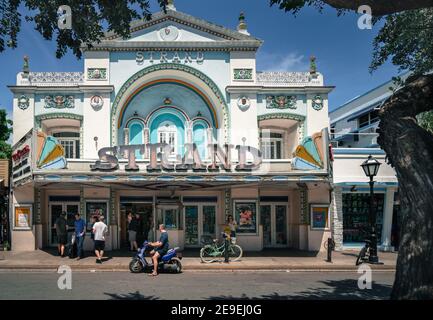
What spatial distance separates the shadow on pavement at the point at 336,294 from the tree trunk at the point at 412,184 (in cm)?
564

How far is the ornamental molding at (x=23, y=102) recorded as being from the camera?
64.7 feet

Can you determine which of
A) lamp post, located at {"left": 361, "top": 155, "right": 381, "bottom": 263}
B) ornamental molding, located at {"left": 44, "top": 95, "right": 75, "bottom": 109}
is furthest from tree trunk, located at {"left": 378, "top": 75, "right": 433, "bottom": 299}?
ornamental molding, located at {"left": 44, "top": 95, "right": 75, "bottom": 109}

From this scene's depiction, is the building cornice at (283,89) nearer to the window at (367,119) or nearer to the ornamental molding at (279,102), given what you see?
the ornamental molding at (279,102)

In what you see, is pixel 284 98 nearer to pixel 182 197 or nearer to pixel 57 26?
pixel 182 197

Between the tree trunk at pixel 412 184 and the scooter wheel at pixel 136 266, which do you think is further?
the scooter wheel at pixel 136 266

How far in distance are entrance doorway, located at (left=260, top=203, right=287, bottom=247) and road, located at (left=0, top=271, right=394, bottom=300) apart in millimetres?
6945

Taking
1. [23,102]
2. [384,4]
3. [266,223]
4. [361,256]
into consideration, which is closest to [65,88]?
[23,102]

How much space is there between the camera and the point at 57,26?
24.6ft

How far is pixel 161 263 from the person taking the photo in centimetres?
1339

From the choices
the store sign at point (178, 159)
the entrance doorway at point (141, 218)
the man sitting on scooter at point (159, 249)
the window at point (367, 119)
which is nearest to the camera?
the man sitting on scooter at point (159, 249)

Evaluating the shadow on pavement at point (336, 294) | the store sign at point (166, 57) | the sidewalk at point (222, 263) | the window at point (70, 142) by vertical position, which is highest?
the store sign at point (166, 57)

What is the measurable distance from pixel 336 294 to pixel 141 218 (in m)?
12.3
